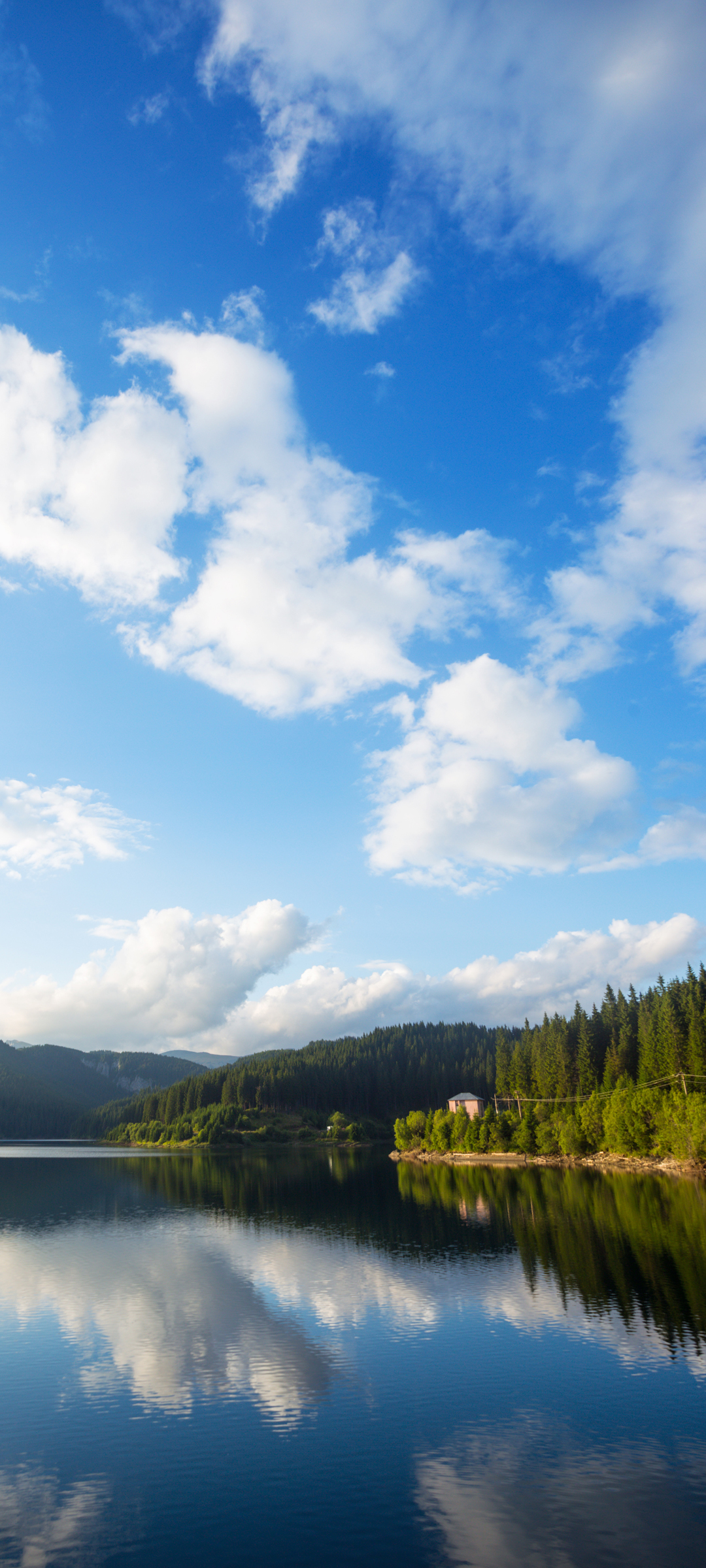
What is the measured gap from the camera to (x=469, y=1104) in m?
189

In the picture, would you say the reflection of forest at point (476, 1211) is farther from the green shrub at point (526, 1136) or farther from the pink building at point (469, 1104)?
the pink building at point (469, 1104)

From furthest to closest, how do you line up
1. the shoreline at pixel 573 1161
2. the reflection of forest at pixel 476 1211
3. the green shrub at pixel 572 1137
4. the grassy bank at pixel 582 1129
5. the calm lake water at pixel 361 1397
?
the green shrub at pixel 572 1137 → the grassy bank at pixel 582 1129 → the shoreline at pixel 573 1161 → the reflection of forest at pixel 476 1211 → the calm lake water at pixel 361 1397

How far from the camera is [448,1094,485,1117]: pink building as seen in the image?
613 feet

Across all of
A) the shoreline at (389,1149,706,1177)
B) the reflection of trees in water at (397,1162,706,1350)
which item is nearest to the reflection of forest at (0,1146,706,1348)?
the reflection of trees in water at (397,1162,706,1350)

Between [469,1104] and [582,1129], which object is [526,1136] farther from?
[469,1104]

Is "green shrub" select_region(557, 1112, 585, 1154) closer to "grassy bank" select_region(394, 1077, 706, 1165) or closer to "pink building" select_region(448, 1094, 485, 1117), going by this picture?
"grassy bank" select_region(394, 1077, 706, 1165)

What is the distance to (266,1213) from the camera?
83.4m

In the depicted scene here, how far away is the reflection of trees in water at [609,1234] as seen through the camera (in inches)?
1686

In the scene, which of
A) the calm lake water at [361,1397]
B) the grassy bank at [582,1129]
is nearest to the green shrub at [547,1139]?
the grassy bank at [582,1129]

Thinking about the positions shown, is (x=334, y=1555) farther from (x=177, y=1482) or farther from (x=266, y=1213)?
(x=266, y=1213)

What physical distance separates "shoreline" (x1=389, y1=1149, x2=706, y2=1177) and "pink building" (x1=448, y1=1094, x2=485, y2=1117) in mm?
17946

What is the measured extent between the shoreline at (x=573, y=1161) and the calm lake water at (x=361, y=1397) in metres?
44.0

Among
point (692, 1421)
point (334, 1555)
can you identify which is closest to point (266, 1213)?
point (692, 1421)

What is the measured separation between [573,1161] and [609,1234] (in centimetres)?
8050
